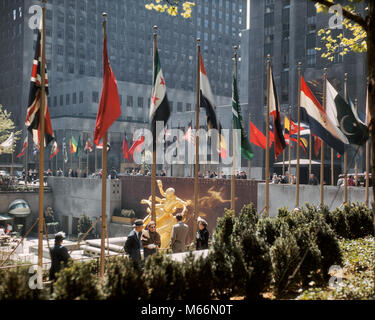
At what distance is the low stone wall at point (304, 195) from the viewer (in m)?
26.7

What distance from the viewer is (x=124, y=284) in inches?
298

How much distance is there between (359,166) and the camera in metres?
45.9

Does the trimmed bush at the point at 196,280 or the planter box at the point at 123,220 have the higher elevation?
the trimmed bush at the point at 196,280

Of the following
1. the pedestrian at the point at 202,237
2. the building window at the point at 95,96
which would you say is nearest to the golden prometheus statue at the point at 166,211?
the pedestrian at the point at 202,237

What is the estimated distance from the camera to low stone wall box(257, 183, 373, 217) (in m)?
26.7

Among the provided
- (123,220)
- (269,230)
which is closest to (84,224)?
(123,220)

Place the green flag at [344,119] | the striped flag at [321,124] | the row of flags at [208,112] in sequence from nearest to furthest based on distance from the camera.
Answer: the row of flags at [208,112] < the green flag at [344,119] < the striped flag at [321,124]

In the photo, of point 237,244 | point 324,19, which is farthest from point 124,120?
point 237,244

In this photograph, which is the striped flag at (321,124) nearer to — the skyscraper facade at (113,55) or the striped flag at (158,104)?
the striped flag at (158,104)

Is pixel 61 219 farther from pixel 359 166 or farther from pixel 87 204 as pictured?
pixel 359 166

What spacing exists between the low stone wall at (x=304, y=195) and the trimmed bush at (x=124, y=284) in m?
20.9

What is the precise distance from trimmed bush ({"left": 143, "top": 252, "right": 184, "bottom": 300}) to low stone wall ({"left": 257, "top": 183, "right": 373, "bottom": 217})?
2002 cm

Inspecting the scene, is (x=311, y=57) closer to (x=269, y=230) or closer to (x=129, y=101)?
(x=269, y=230)
